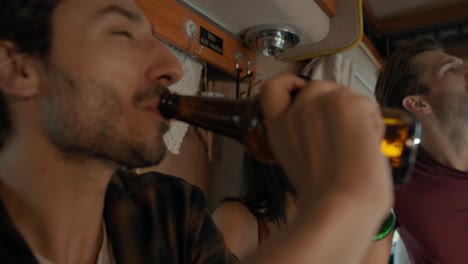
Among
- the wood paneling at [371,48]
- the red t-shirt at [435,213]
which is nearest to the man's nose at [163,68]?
the red t-shirt at [435,213]

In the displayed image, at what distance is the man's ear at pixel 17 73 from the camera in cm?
55

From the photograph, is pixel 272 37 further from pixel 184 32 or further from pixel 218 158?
pixel 218 158

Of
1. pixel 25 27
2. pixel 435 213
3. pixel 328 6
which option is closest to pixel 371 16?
pixel 328 6

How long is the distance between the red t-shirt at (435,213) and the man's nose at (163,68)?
0.86 m

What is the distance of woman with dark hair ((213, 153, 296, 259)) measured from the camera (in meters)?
1.09

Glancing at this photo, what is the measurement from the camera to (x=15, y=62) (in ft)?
1.86

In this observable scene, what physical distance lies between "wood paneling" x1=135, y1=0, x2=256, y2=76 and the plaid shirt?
0.44m

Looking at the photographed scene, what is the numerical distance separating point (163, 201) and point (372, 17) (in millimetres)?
1621

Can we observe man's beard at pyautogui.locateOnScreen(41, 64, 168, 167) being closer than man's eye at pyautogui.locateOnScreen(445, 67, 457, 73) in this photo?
Yes

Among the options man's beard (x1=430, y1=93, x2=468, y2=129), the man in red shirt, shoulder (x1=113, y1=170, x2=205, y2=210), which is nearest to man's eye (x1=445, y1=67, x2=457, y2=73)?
the man in red shirt

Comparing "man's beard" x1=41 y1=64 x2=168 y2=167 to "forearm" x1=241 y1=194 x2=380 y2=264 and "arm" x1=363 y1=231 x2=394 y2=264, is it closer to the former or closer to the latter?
"forearm" x1=241 y1=194 x2=380 y2=264

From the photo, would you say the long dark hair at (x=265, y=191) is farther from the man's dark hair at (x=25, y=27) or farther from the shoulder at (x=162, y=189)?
the man's dark hair at (x=25, y=27)

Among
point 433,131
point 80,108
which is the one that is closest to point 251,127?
point 80,108

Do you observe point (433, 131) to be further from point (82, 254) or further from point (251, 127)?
point (82, 254)
